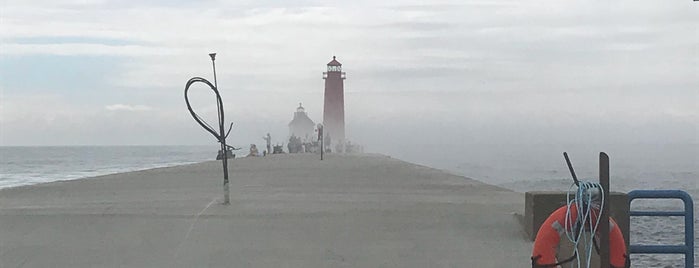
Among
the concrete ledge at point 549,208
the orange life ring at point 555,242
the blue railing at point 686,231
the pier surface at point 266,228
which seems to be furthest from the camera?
the pier surface at point 266,228

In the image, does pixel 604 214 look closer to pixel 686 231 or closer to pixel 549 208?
pixel 686 231

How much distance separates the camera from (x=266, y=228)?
523 inches

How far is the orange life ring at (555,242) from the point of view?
692cm

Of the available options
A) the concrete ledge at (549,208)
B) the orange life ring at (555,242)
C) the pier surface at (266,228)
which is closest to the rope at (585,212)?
the orange life ring at (555,242)

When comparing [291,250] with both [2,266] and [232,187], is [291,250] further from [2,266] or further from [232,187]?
[232,187]

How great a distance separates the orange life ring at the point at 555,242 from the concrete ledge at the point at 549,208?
72.9 inches

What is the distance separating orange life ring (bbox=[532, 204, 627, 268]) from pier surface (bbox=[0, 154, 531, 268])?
303 cm

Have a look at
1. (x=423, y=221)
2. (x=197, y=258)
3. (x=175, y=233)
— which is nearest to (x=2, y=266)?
(x=197, y=258)

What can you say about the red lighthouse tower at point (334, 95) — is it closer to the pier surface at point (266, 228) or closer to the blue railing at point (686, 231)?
the pier surface at point (266, 228)

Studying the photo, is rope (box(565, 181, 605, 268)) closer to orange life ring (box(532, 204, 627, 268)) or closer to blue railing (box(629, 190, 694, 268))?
orange life ring (box(532, 204, 627, 268))

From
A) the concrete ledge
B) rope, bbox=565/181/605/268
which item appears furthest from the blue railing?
rope, bbox=565/181/605/268

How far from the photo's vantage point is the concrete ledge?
8969mm

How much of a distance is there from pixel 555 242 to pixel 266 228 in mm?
6924

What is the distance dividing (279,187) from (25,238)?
37.1 feet
